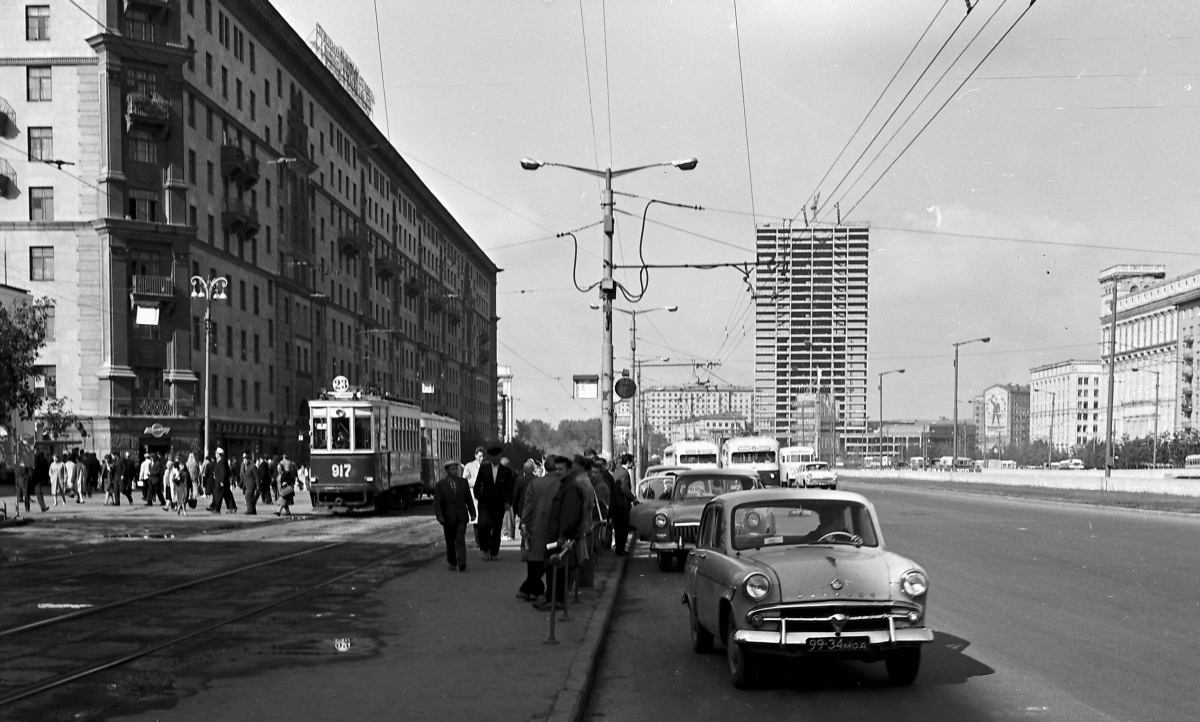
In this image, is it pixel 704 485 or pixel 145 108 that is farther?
pixel 145 108

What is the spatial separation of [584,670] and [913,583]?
241cm

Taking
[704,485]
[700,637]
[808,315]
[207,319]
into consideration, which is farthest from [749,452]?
[700,637]

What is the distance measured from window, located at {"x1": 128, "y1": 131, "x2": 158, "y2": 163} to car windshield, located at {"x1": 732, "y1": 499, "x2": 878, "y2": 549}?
5230 centimetres

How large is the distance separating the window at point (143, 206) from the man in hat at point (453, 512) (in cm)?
4290

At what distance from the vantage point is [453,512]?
18922mm

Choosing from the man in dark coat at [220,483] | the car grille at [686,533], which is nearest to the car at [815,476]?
the man in dark coat at [220,483]

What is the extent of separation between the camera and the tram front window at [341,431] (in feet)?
125

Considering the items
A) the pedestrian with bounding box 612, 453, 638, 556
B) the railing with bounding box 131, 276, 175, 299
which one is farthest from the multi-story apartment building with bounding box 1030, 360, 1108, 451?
the pedestrian with bounding box 612, 453, 638, 556

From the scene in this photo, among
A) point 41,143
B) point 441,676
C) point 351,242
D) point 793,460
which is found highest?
point 41,143

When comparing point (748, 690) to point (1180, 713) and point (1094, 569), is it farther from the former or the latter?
point (1094, 569)

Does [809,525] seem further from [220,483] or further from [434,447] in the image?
[434,447]

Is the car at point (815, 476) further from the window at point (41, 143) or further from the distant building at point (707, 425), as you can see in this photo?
the distant building at point (707, 425)

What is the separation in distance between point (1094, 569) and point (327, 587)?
34.3 ft

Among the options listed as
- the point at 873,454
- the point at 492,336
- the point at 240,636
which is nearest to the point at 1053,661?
the point at 240,636
